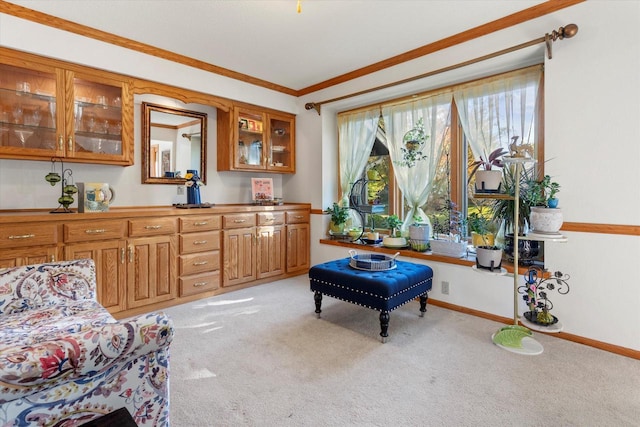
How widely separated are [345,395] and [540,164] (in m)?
2.47

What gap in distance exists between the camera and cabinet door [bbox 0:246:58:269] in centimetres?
247

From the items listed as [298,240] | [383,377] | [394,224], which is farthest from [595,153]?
[298,240]

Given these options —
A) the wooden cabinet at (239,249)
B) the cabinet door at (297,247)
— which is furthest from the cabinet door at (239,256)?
the cabinet door at (297,247)

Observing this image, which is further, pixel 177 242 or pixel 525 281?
pixel 177 242

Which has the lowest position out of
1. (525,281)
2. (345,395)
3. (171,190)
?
(345,395)

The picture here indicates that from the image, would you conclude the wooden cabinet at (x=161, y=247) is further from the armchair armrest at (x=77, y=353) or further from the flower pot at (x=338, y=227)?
the armchair armrest at (x=77, y=353)

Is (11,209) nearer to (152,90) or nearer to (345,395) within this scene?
(152,90)

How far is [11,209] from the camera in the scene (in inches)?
115

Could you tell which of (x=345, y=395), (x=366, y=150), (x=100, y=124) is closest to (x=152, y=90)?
(x=100, y=124)

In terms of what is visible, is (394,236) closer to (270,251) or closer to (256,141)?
(270,251)

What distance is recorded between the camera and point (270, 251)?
426cm

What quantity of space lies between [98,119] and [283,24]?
77.1 inches

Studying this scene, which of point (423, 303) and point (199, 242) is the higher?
point (199, 242)

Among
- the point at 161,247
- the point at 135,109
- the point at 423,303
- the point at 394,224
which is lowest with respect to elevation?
the point at 423,303
